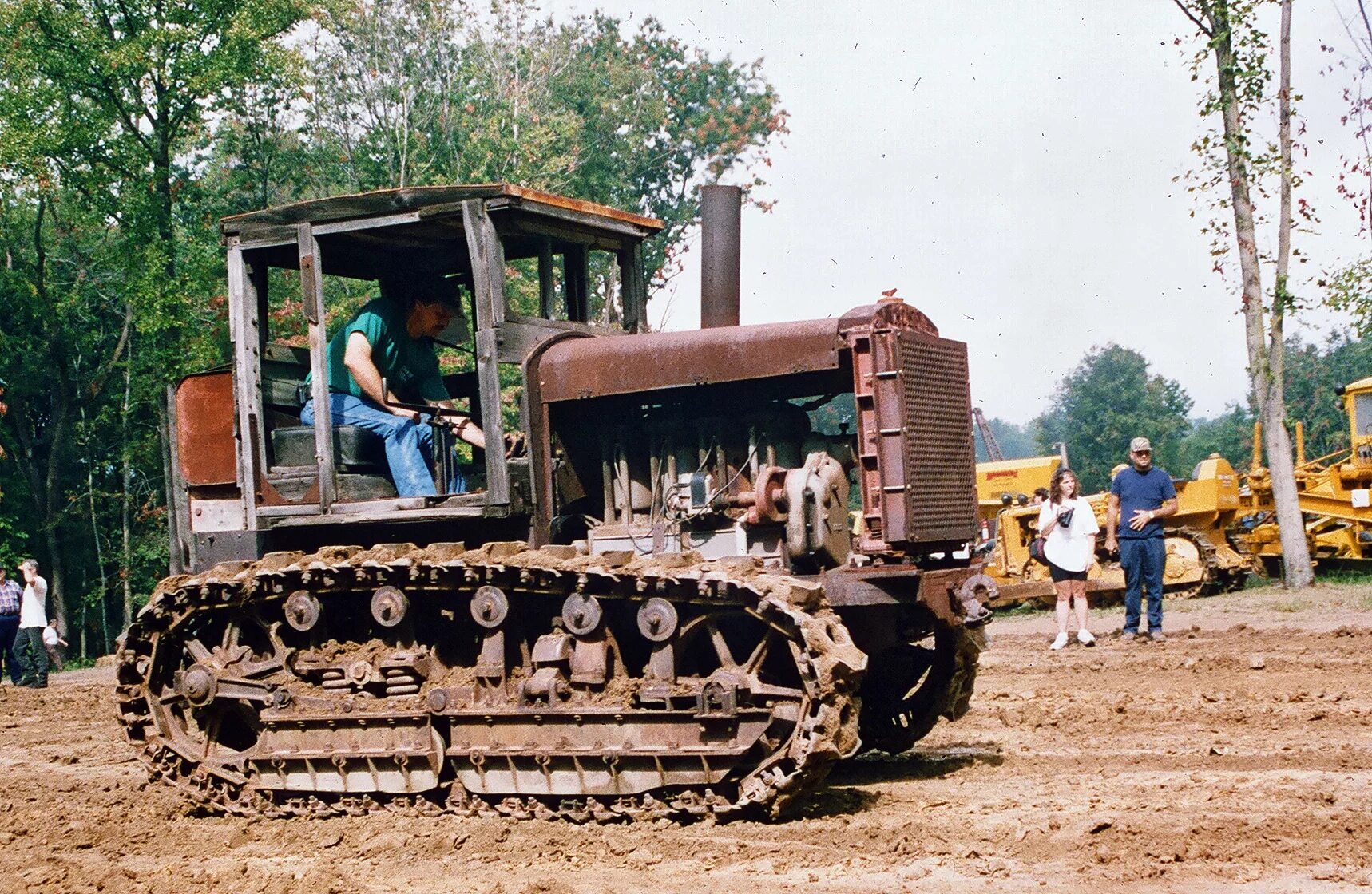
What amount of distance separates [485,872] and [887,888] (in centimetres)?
185

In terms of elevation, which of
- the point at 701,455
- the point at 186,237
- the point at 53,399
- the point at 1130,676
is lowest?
the point at 1130,676

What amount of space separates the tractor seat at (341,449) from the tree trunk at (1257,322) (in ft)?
51.8

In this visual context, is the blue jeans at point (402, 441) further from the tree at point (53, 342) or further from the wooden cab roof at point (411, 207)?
the tree at point (53, 342)

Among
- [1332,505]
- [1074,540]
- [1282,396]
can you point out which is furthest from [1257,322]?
[1074,540]

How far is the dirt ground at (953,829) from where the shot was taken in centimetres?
626

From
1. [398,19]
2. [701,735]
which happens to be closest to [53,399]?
[398,19]

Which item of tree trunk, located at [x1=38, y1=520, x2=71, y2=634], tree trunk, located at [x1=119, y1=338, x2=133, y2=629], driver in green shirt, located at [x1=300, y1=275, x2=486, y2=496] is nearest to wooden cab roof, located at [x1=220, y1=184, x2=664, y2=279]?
driver in green shirt, located at [x1=300, y1=275, x2=486, y2=496]

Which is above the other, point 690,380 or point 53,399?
point 53,399

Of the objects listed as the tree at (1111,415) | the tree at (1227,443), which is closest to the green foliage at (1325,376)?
the tree at (1227,443)

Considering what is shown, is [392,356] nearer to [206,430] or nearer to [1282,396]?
[206,430]

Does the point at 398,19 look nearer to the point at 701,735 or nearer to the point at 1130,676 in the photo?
the point at 1130,676

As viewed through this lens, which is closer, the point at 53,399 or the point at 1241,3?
the point at 1241,3

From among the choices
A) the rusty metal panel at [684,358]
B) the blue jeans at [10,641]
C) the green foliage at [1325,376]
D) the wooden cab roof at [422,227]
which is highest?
the green foliage at [1325,376]

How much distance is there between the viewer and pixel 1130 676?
501 inches
